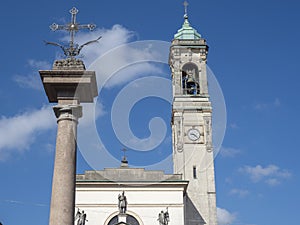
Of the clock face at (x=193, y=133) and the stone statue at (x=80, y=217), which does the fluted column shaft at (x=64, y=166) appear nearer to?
the stone statue at (x=80, y=217)

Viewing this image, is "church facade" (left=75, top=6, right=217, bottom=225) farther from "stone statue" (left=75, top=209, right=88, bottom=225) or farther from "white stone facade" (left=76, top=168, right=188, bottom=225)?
"stone statue" (left=75, top=209, right=88, bottom=225)

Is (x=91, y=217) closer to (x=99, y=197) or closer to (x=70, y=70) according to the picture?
(x=99, y=197)

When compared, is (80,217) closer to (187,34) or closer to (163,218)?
(163,218)

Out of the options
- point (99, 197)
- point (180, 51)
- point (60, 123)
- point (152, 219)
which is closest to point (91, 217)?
point (99, 197)

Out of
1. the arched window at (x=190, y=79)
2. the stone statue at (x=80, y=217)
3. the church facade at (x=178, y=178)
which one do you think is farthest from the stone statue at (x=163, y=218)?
the arched window at (x=190, y=79)

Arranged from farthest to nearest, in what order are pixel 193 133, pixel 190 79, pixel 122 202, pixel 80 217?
1. pixel 190 79
2. pixel 193 133
3. pixel 122 202
4. pixel 80 217

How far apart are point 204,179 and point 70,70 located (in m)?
33.7

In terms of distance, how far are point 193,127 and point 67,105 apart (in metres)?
34.7

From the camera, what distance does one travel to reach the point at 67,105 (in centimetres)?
1466

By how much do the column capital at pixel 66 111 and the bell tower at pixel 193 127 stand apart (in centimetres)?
3178

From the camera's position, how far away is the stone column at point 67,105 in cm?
1381

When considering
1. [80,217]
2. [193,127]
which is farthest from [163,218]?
[193,127]

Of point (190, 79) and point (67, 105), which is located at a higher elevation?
point (190, 79)

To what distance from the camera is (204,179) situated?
46.8 m
